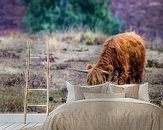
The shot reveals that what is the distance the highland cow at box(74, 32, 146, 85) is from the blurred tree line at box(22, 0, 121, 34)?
0.26 meters

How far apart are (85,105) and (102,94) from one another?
31.7 inches

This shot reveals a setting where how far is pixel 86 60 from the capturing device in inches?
262

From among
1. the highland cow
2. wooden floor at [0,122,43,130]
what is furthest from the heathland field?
wooden floor at [0,122,43,130]

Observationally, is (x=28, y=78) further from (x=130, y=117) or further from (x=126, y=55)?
(x=130, y=117)

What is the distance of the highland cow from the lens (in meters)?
6.52

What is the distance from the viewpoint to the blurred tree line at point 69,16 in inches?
262

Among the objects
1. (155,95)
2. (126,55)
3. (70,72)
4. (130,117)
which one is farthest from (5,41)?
(130,117)

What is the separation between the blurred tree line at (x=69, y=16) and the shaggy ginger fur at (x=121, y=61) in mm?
255

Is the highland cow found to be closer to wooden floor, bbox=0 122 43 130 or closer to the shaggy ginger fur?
the shaggy ginger fur

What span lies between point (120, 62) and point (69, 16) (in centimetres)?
123

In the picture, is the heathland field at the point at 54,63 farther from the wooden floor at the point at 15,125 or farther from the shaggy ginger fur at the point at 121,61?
the wooden floor at the point at 15,125

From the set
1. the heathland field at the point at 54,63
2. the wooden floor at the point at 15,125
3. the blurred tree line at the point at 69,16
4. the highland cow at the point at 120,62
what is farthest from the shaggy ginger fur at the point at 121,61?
the wooden floor at the point at 15,125

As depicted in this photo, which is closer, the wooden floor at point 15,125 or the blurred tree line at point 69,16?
the wooden floor at point 15,125

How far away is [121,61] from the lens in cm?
653
